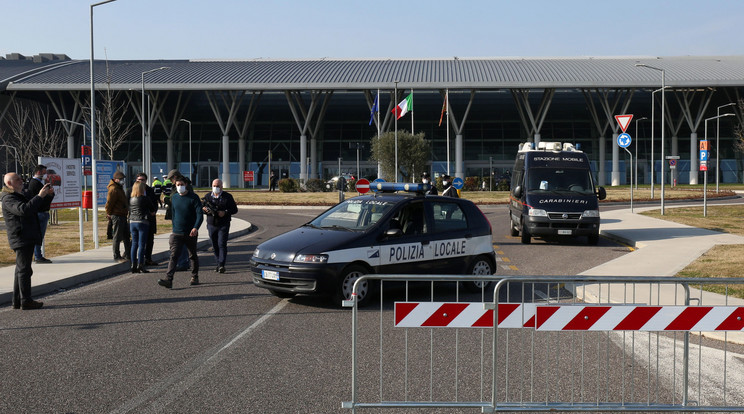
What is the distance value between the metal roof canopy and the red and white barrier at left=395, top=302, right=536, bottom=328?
56497mm

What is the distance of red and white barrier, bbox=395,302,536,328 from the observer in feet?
17.4

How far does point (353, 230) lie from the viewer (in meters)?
10.1

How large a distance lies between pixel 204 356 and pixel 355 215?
4179 millimetres

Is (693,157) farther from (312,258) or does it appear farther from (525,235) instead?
(312,258)

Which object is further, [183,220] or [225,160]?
[225,160]

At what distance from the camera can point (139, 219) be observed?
Result: 1327cm

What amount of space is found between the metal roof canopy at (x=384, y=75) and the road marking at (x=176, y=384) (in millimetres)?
55116

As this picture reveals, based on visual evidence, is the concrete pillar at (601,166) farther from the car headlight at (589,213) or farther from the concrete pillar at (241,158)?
the car headlight at (589,213)

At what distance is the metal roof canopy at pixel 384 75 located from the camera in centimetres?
6159

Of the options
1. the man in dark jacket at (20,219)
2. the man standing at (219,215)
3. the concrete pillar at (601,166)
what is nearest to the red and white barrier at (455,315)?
the man in dark jacket at (20,219)

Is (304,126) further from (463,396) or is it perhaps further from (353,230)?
(463,396)

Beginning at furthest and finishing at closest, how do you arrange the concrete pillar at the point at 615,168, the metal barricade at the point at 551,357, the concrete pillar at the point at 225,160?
the concrete pillar at the point at 225,160
the concrete pillar at the point at 615,168
the metal barricade at the point at 551,357

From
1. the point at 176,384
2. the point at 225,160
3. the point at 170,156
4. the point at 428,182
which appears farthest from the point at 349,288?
the point at 170,156

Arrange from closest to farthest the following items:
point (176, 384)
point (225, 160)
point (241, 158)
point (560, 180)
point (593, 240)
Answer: point (176, 384) → point (593, 240) → point (560, 180) → point (225, 160) → point (241, 158)
